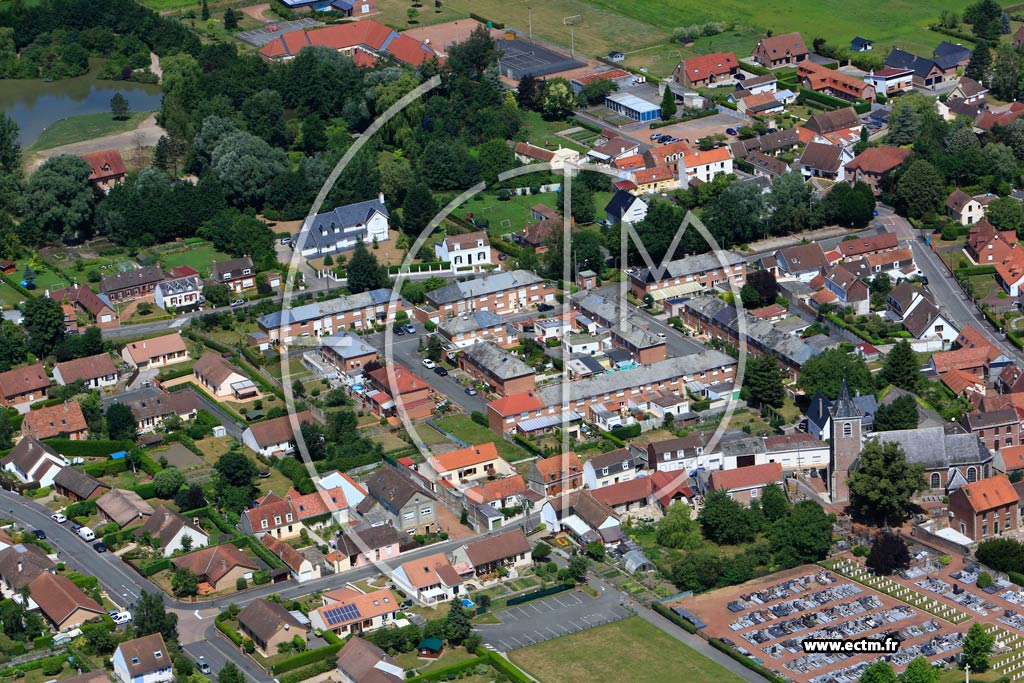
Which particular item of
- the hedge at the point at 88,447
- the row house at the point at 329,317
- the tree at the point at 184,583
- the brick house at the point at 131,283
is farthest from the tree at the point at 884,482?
the brick house at the point at 131,283

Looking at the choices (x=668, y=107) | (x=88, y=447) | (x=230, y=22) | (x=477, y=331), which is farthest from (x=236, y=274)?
(x=230, y=22)

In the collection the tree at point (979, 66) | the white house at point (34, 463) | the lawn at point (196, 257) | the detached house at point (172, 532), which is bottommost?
the lawn at point (196, 257)

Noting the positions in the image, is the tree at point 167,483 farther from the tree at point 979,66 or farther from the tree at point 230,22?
the tree at point 230,22

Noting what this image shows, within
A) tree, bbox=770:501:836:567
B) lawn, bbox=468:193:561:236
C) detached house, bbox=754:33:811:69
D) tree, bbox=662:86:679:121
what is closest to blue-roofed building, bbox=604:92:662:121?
tree, bbox=662:86:679:121

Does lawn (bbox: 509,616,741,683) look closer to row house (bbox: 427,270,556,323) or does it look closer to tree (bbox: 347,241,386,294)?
row house (bbox: 427,270,556,323)

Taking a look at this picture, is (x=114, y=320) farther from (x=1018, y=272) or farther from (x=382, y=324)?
(x=1018, y=272)

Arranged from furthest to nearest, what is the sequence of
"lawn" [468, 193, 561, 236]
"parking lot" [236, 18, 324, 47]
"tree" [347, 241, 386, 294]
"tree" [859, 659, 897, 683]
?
"parking lot" [236, 18, 324, 47], "lawn" [468, 193, 561, 236], "tree" [347, 241, 386, 294], "tree" [859, 659, 897, 683]
